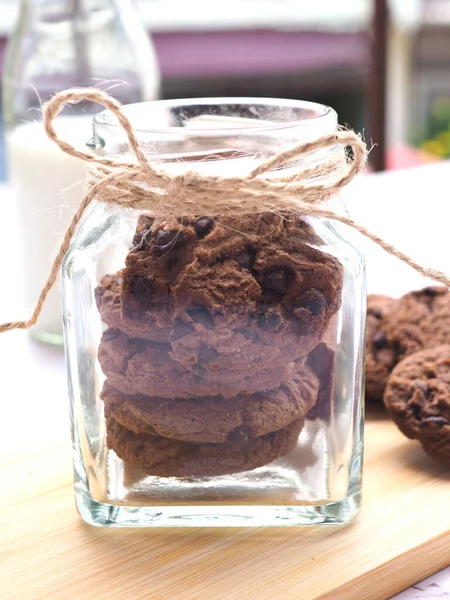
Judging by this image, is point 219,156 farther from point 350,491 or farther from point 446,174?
point 446,174

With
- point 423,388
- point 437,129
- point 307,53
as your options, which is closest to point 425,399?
point 423,388

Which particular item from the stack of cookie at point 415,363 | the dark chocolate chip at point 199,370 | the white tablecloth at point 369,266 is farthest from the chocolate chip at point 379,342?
the dark chocolate chip at point 199,370

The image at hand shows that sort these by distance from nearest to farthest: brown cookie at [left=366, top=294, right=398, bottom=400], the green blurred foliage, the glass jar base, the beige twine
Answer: the beige twine → the glass jar base → brown cookie at [left=366, top=294, right=398, bottom=400] → the green blurred foliage

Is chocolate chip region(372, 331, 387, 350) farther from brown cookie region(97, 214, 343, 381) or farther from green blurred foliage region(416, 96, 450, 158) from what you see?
green blurred foliage region(416, 96, 450, 158)

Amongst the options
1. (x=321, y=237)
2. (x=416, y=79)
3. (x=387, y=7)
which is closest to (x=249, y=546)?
(x=321, y=237)

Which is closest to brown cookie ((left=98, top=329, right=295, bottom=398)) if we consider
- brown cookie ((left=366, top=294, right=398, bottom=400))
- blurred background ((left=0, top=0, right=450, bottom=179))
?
brown cookie ((left=366, top=294, right=398, bottom=400))

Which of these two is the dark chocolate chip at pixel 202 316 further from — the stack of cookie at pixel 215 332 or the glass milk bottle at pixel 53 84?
the glass milk bottle at pixel 53 84
